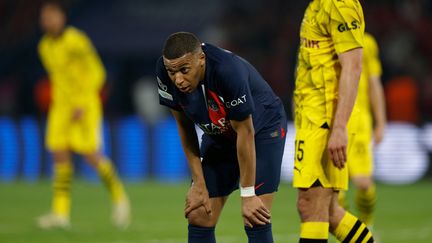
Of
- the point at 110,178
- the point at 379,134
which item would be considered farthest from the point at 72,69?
the point at 379,134

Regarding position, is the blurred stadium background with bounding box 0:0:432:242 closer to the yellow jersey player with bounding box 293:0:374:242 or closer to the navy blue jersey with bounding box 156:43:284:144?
the yellow jersey player with bounding box 293:0:374:242

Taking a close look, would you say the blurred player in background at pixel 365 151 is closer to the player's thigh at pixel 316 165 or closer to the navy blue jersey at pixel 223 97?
the player's thigh at pixel 316 165

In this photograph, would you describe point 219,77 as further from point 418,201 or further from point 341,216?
point 418,201

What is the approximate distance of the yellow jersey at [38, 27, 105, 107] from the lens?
12.2m

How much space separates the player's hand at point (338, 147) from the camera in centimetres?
679

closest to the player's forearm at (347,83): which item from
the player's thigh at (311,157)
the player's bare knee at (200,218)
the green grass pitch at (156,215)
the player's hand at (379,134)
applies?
the player's thigh at (311,157)

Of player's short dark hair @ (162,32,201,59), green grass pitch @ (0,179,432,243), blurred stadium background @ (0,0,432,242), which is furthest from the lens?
blurred stadium background @ (0,0,432,242)

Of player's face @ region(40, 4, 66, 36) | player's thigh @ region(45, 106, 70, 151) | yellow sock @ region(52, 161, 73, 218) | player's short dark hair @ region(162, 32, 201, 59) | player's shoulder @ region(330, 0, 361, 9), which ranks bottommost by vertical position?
yellow sock @ region(52, 161, 73, 218)

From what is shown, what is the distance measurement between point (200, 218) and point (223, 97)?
36.7 inches

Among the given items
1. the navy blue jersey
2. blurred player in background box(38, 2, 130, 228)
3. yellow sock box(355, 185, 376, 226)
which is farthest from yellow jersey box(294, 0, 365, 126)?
blurred player in background box(38, 2, 130, 228)

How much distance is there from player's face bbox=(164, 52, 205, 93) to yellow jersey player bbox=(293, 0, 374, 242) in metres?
1.09

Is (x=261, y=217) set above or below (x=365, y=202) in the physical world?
above

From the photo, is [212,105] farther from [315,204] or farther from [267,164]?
[315,204]

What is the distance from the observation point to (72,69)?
12367 mm
